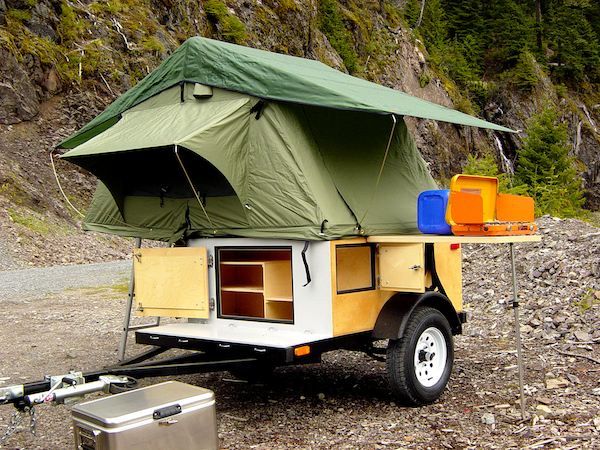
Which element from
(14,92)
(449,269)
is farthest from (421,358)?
(14,92)

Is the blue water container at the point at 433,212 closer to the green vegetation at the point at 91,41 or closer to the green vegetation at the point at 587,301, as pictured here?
the green vegetation at the point at 587,301

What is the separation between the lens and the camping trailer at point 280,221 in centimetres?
570

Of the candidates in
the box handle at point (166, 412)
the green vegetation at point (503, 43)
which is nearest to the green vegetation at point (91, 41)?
the box handle at point (166, 412)

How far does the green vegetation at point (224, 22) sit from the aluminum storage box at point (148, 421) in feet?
93.4

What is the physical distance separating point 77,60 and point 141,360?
21.8 metres

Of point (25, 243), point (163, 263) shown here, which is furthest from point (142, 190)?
point (25, 243)

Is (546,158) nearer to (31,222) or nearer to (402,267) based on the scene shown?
(31,222)

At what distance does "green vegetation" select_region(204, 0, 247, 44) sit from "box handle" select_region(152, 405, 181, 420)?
2863cm

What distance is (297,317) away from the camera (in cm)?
582

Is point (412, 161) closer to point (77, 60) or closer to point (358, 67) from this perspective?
point (77, 60)

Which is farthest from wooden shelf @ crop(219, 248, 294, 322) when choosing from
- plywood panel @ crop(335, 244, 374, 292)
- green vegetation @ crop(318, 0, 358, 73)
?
green vegetation @ crop(318, 0, 358, 73)

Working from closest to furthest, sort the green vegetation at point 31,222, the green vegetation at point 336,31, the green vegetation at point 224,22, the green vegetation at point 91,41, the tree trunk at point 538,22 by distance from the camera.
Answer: the green vegetation at point 31,222 → the green vegetation at point 91,41 → the green vegetation at point 224,22 → the green vegetation at point 336,31 → the tree trunk at point 538,22

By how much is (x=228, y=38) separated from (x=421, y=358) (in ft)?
89.8

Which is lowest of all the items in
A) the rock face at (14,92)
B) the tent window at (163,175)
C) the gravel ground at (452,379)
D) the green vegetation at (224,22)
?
the gravel ground at (452,379)
